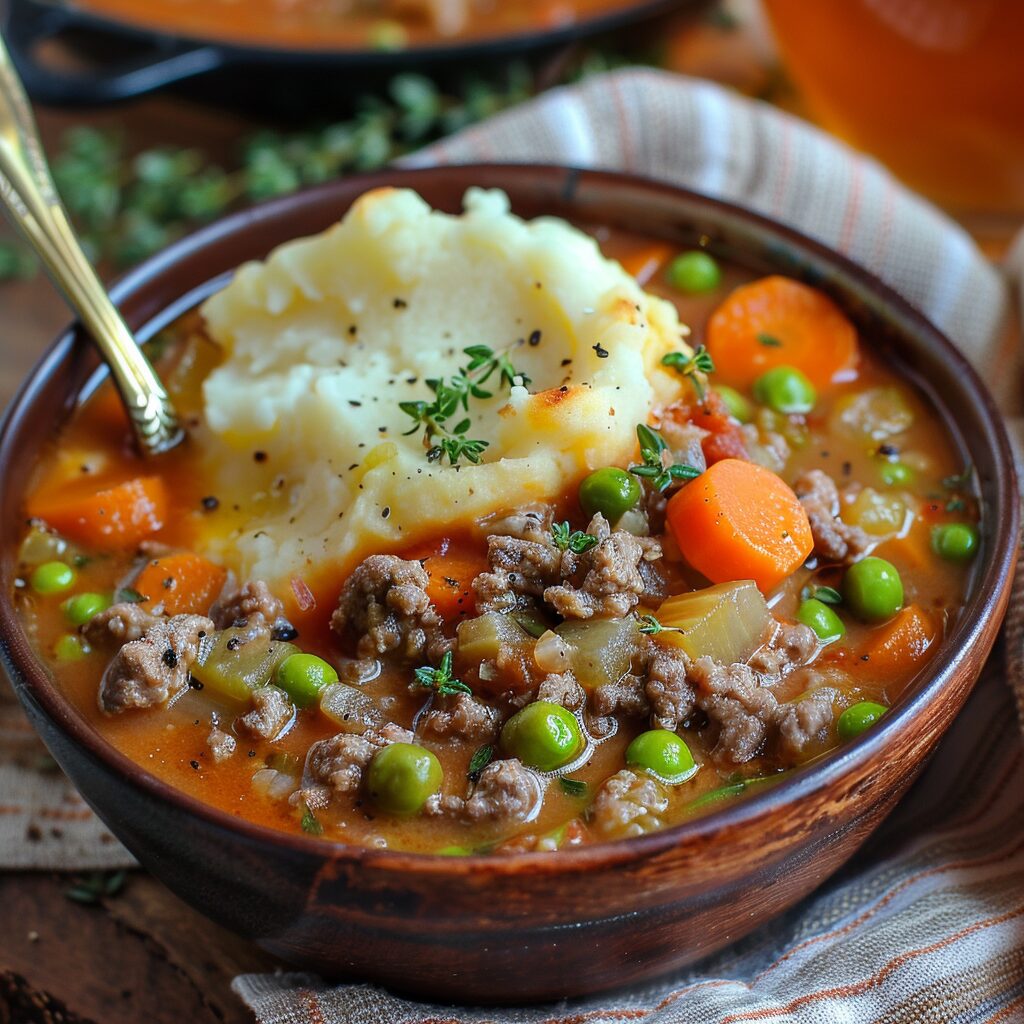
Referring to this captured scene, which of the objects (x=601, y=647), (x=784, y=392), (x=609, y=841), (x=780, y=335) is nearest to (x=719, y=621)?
(x=601, y=647)

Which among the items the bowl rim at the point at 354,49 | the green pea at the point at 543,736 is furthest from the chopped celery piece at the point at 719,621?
the bowl rim at the point at 354,49

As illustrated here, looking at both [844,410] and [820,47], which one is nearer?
[844,410]

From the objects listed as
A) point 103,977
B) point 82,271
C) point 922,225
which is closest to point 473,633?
point 103,977

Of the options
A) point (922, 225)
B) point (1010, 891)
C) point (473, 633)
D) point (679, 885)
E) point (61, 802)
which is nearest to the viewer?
point (679, 885)

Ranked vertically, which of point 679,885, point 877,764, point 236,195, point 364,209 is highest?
point 364,209

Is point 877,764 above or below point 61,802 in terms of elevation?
above

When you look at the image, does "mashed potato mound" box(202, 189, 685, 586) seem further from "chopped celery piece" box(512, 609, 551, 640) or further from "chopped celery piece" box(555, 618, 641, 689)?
"chopped celery piece" box(555, 618, 641, 689)

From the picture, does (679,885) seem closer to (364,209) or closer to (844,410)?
(844,410)

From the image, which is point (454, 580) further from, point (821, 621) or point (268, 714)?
point (821, 621)
